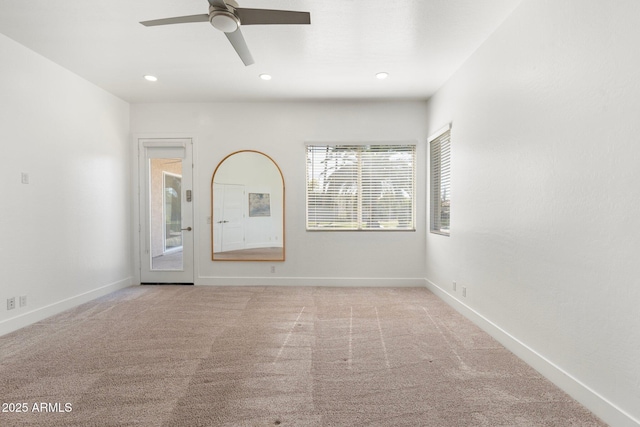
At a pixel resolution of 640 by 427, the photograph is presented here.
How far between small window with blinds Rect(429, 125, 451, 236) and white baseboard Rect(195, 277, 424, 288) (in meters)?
0.92

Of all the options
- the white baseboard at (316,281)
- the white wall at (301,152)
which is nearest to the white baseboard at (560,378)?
the white baseboard at (316,281)

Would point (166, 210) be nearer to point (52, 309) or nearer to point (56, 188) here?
point (56, 188)

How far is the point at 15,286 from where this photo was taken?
309cm

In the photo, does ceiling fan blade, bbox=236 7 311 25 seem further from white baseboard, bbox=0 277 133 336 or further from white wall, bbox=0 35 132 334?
white baseboard, bbox=0 277 133 336

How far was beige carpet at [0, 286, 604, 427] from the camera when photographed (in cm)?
183

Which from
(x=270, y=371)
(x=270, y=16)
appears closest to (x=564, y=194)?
(x=270, y=16)

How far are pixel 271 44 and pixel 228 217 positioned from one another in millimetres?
2682

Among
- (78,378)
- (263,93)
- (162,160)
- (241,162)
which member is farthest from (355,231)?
(78,378)

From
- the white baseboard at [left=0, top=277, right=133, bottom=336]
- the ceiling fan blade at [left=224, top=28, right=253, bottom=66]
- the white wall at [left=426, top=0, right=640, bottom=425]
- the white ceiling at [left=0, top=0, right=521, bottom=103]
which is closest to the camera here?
the white wall at [left=426, top=0, right=640, bottom=425]

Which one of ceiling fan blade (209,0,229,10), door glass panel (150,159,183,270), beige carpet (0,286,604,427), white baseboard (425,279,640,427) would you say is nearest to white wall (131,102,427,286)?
door glass panel (150,159,183,270)

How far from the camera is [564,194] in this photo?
2041mm

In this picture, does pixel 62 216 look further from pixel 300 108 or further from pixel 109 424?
pixel 300 108

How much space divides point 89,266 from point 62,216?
0.77 metres

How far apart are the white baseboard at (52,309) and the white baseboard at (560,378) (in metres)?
4.57
